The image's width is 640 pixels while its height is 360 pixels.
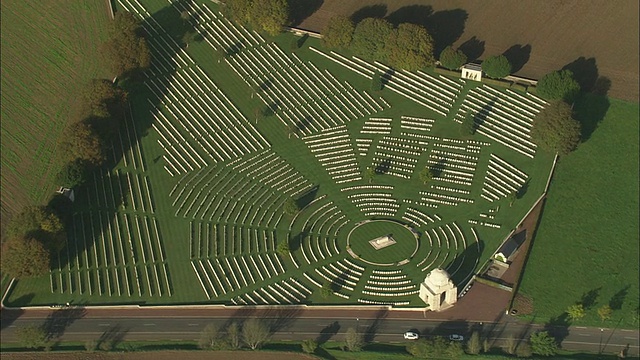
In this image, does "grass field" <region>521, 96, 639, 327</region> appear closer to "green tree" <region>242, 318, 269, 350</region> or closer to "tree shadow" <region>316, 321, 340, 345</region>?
"tree shadow" <region>316, 321, 340, 345</region>

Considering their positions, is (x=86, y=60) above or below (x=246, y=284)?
above

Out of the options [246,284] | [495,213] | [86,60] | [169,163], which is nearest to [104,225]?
[169,163]

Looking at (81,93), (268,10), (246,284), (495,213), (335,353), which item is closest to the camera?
(335,353)

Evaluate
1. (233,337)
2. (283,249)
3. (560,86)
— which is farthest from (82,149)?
(560,86)

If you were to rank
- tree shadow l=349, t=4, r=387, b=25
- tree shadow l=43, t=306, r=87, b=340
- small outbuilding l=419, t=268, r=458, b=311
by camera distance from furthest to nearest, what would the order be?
tree shadow l=349, t=4, r=387, b=25 < small outbuilding l=419, t=268, r=458, b=311 < tree shadow l=43, t=306, r=87, b=340

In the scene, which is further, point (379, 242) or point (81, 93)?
point (81, 93)

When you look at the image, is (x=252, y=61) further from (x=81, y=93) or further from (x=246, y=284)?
(x=246, y=284)

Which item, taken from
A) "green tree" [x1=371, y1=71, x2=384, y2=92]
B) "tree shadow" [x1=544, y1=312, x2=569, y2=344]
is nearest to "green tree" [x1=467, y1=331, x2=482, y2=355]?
"tree shadow" [x1=544, y1=312, x2=569, y2=344]
